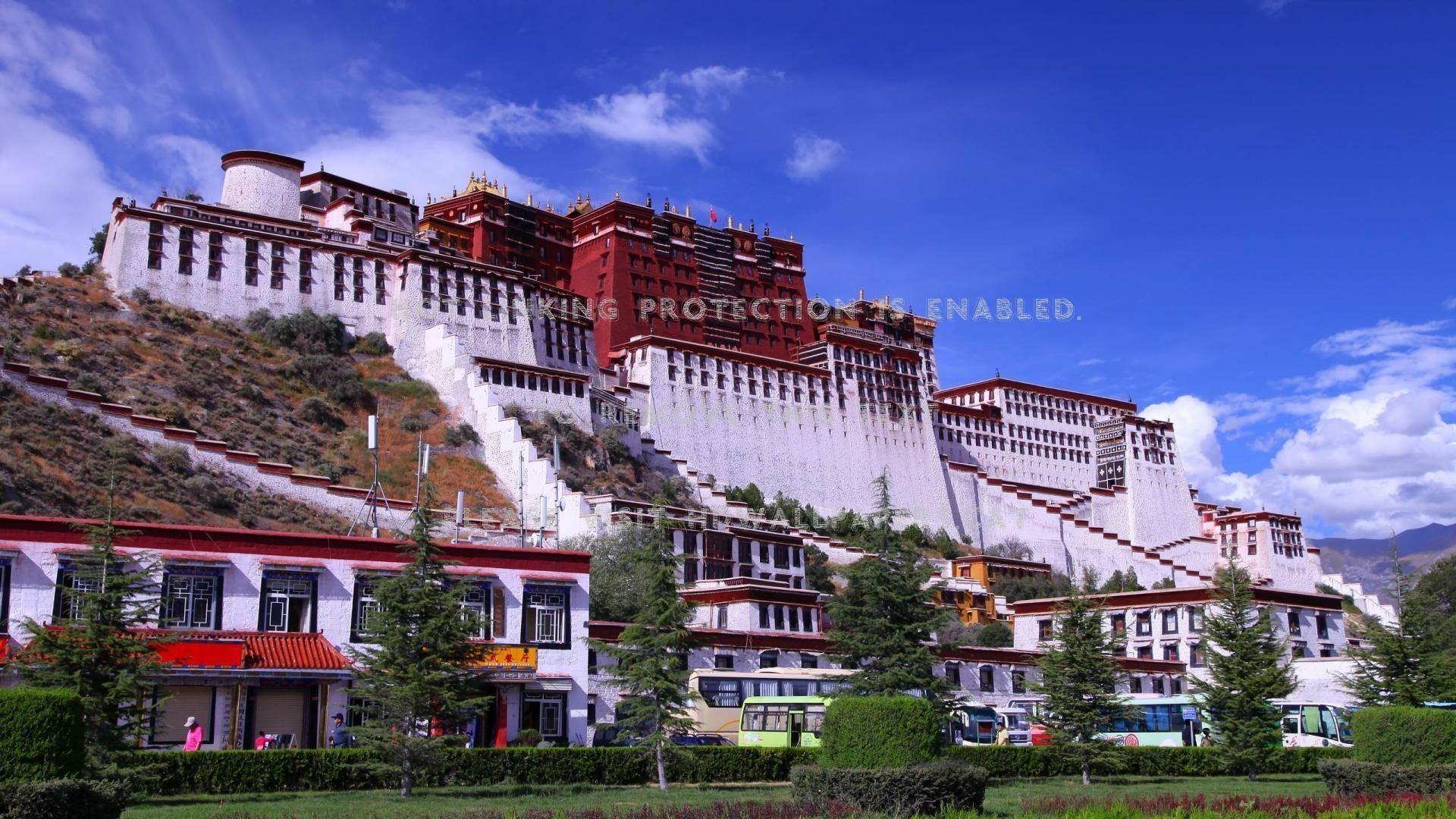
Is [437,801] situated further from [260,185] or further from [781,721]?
[260,185]

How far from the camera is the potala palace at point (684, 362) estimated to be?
246 feet

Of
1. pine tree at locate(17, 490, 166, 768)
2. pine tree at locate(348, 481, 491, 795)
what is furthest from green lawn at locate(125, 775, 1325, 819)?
pine tree at locate(17, 490, 166, 768)

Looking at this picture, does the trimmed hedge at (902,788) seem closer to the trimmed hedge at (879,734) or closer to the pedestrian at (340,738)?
the trimmed hedge at (879,734)

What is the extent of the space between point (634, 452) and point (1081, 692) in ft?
153

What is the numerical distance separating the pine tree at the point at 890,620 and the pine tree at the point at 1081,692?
2.75 meters

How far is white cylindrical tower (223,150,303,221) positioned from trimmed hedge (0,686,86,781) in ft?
224

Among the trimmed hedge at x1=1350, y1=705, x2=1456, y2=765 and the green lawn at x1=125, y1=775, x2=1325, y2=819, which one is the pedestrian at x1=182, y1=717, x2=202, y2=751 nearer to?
the green lawn at x1=125, y1=775, x2=1325, y2=819

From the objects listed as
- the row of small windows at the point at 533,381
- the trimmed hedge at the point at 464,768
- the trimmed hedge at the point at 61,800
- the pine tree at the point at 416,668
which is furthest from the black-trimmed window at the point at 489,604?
the row of small windows at the point at 533,381

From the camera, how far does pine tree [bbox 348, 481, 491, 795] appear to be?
87.7ft

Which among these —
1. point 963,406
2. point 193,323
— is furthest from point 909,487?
point 193,323

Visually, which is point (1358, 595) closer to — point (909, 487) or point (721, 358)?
point (909, 487)

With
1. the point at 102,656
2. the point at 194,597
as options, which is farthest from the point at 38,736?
the point at 194,597

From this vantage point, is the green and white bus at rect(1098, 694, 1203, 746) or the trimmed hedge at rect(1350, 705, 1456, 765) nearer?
the trimmed hedge at rect(1350, 705, 1456, 765)

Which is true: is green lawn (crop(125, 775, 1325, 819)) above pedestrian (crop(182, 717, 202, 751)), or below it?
below
